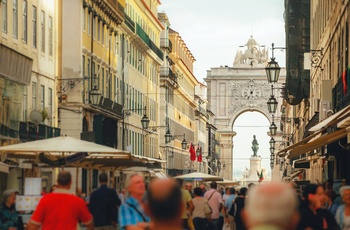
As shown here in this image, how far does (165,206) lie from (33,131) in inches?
1325

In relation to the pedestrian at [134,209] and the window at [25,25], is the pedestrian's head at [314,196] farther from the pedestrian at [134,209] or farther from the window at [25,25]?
the window at [25,25]

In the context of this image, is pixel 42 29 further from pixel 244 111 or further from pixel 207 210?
pixel 244 111

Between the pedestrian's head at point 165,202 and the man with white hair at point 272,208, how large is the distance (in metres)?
0.58

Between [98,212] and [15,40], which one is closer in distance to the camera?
[98,212]

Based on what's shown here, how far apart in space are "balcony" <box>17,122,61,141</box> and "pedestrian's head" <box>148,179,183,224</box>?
103 ft

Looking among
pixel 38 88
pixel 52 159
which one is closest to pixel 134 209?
pixel 52 159

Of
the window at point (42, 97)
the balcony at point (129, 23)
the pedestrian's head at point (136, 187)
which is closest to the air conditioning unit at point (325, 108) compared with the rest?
the window at point (42, 97)

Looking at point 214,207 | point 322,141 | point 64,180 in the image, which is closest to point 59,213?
point 64,180

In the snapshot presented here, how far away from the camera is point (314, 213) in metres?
11.8

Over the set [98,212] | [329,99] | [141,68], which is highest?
[141,68]

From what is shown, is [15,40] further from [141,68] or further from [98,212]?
[141,68]

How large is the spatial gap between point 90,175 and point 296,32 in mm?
15017

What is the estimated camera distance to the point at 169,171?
9500 centimetres

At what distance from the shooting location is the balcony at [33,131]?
123 feet
